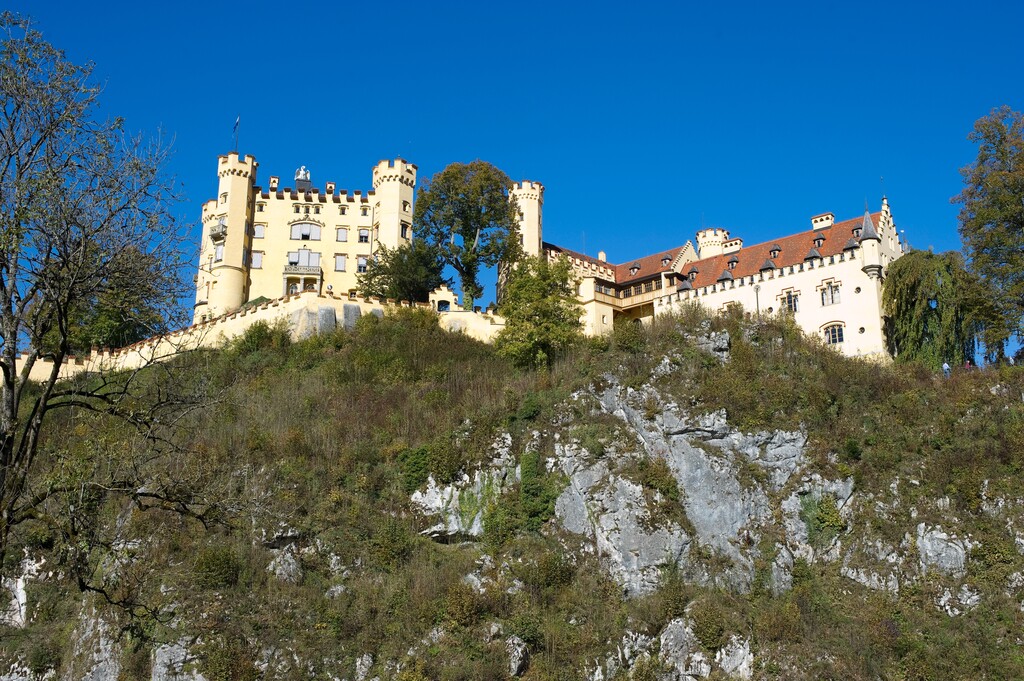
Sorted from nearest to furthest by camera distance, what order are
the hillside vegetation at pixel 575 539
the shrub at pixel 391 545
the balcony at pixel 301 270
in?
the hillside vegetation at pixel 575 539, the shrub at pixel 391 545, the balcony at pixel 301 270

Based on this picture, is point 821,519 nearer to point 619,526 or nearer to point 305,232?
point 619,526

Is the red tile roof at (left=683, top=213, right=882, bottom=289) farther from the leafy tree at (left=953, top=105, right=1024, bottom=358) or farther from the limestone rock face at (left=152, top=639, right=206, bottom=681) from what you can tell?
the limestone rock face at (left=152, top=639, right=206, bottom=681)

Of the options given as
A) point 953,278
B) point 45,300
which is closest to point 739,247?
point 953,278

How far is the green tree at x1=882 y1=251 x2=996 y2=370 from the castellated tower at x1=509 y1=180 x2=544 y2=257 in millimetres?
22051

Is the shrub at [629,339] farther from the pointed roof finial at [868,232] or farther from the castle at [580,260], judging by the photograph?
the pointed roof finial at [868,232]

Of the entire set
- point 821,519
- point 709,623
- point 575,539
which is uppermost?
point 821,519

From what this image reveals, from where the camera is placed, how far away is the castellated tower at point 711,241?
61281 millimetres

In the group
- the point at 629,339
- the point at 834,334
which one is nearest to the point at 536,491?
the point at 629,339

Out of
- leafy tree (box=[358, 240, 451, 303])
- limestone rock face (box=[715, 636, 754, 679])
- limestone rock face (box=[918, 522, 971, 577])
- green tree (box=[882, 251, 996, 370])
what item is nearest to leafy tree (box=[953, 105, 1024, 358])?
green tree (box=[882, 251, 996, 370])

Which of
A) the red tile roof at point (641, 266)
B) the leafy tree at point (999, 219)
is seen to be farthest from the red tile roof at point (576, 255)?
the leafy tree at point (999, 219)

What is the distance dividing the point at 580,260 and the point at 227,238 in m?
21.4

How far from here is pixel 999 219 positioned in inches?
1585

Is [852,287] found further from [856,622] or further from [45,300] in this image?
[45,300]

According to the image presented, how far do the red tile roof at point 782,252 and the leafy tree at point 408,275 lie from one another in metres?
14.4
